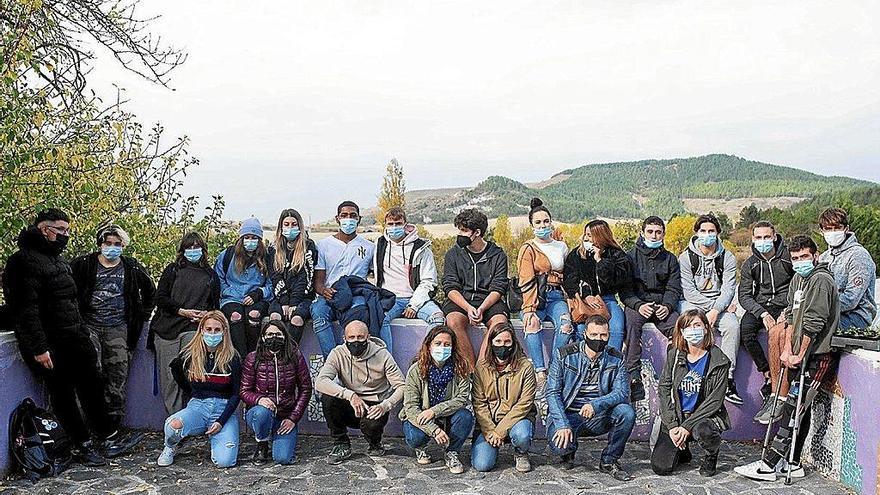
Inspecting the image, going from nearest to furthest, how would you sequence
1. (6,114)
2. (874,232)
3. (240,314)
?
(6,114) → (240,314) → (874,232)

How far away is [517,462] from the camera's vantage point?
6.95 m

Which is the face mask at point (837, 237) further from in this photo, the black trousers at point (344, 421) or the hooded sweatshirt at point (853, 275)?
the black trousers at point (344, 421)

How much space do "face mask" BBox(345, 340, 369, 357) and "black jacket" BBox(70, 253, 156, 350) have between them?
1.93m

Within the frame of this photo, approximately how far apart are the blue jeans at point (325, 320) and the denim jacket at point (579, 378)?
1.81 m

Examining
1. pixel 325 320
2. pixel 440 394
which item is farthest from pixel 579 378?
pixel 325 320

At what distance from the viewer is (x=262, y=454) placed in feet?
23.5

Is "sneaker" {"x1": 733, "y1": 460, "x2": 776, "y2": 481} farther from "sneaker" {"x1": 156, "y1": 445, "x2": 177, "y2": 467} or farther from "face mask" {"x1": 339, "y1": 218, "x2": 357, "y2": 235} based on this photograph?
"sneaker" {"x1": 156, "y1": 445, "x2": 177, "y2": 467}

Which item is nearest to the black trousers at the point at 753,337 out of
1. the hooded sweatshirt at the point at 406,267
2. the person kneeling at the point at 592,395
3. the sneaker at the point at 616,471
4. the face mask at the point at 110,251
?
the person kneeling at the point at 592,395

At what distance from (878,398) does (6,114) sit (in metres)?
7.09

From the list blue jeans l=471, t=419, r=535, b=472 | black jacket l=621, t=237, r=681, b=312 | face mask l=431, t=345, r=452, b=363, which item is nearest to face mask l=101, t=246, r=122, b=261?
face mask l=431, t=345, r=452, b=363

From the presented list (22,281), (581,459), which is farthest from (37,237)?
(581,459)

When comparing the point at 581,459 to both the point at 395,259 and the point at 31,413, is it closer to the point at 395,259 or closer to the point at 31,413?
the point at 395,259

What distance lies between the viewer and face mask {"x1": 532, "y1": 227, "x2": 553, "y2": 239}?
7.66m

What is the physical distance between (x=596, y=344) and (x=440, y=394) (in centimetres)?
Result: 131
